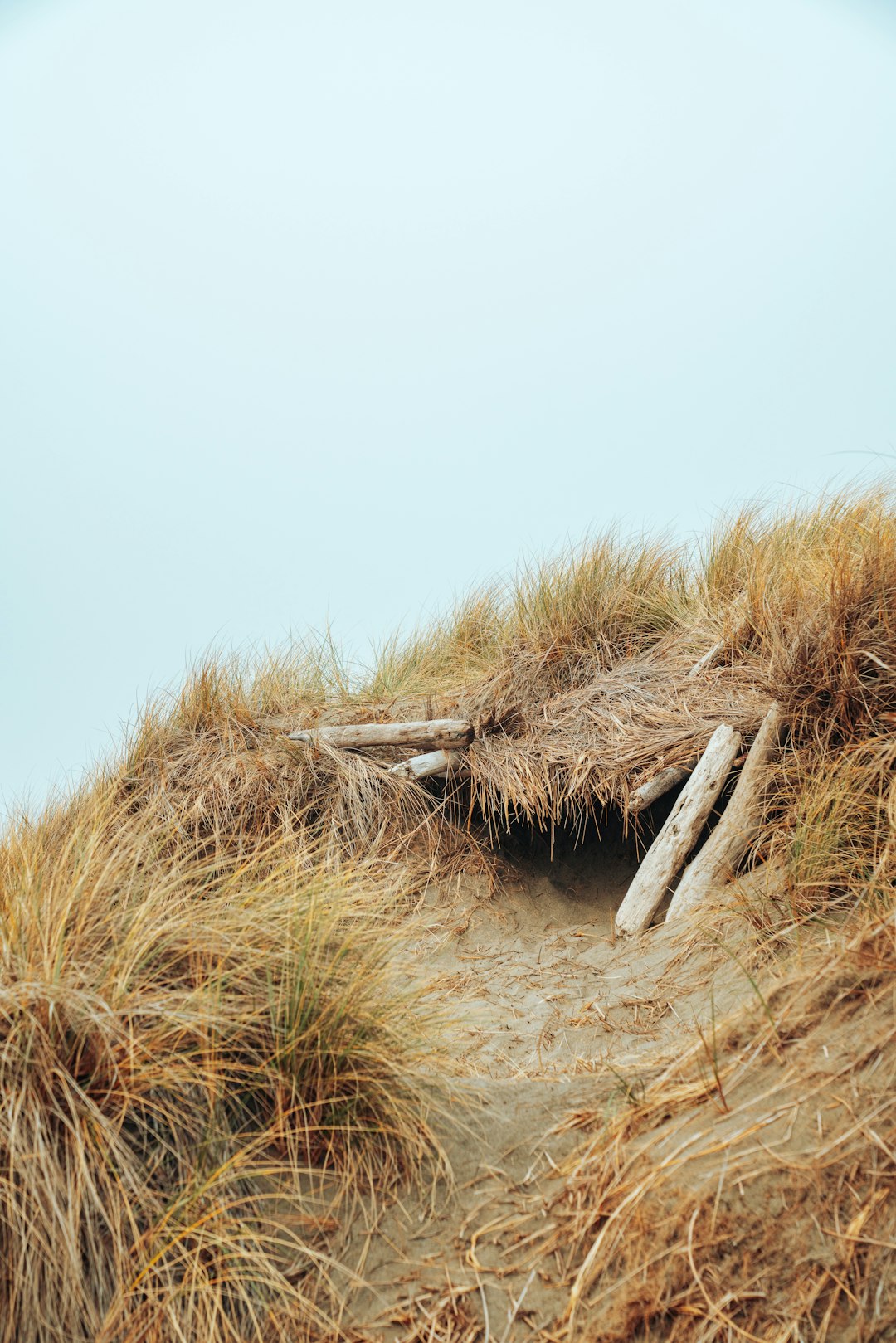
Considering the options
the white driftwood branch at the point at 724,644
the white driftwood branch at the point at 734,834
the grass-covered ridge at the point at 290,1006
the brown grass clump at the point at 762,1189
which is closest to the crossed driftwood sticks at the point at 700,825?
the white driftwood branch at the point at 734,834

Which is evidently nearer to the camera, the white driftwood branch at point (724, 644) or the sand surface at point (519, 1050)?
the sand surface at point (519, 1050)

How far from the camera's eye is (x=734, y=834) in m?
4.21

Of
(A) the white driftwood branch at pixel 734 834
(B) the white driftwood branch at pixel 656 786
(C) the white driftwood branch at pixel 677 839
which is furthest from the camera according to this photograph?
(B) the white driftwood branch at pixel 656 786

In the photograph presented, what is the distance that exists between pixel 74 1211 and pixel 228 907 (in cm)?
95

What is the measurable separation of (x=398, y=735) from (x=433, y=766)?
0.29 meters

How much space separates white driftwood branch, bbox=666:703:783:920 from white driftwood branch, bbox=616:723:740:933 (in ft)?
0.50

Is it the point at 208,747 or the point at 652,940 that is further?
the point at 208,747

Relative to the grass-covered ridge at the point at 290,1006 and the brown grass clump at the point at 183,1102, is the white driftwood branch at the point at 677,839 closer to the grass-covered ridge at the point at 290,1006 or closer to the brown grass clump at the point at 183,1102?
the grass-covered ridge at the point at 290,1006

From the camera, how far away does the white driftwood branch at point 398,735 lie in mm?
5336

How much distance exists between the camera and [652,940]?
416cm

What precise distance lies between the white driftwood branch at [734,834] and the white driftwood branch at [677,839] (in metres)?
0.15

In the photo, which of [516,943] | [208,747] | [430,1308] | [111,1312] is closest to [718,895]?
[516,943]

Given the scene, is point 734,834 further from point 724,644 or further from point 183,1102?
point 183,1102

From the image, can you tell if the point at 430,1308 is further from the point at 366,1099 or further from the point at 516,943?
the point at 516,943
